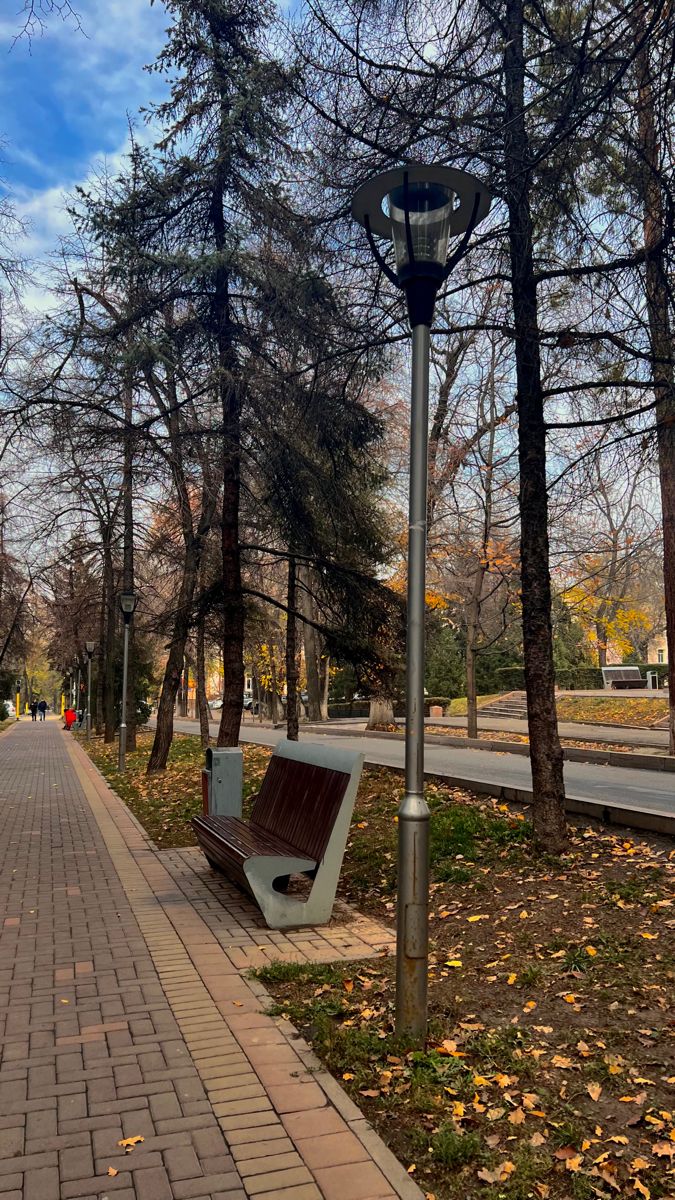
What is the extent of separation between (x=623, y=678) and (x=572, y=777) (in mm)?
27542

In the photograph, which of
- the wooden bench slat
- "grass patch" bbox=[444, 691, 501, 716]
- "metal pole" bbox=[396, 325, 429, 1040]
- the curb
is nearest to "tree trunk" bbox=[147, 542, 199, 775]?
the curb

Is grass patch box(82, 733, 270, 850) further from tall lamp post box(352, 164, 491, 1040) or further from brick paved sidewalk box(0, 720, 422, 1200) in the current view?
tall lamp post box(352, 164, 491, 1040)

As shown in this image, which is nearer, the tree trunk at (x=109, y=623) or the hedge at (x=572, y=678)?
the tree trunk at (x=109, y=623)

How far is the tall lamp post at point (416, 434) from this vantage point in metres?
3.86

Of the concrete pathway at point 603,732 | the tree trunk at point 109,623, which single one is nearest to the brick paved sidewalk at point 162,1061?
the concrete pathway at point 603,732

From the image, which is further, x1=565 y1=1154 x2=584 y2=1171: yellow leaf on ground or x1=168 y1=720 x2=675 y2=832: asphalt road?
x1=168 y1=720 x2=675 y2=832: asphalt road

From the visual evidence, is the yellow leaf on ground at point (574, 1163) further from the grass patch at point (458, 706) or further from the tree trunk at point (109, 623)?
the grass patch at point (458, 706)

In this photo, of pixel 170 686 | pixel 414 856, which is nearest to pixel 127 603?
pixel 170 686

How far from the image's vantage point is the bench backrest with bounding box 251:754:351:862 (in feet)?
19.4

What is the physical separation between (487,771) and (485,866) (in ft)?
22.6

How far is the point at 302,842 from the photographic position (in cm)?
622

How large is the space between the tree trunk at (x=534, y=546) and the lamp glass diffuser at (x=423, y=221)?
8.67 ft


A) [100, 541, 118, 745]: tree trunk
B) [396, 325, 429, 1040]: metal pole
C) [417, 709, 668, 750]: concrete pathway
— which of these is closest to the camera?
[396, 325, 429, 1040]: metal pole

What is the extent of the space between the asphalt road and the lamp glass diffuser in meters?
4.73
